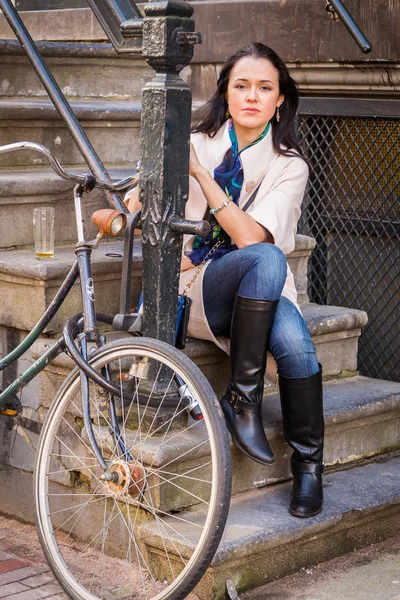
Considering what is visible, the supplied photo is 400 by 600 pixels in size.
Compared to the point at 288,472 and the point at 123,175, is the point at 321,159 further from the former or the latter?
the point at 288,472

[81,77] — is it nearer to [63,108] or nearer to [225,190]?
[63,108]

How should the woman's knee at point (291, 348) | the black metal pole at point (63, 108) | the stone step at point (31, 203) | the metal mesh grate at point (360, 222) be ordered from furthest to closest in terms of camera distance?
the metal mesh grate at point (360, 222) < the stone step at point (31, 203) < the black metal pole at point (63, 108) < the woman's knee at point (291, 348)

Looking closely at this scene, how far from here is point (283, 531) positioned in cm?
353

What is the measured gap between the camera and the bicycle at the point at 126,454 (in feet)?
10.3

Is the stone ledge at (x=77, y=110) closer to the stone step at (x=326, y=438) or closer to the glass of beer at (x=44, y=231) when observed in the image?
the glass of beer at (x=44, y=231)

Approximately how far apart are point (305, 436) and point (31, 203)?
1437mm

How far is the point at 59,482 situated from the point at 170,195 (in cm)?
121

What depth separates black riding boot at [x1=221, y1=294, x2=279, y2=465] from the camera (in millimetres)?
3600

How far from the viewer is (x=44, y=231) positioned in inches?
155

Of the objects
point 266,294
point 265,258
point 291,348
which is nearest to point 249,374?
point 291,348

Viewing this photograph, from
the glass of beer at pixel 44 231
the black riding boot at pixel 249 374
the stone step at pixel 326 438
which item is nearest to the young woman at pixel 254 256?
the black riding boot at pixel 249 374

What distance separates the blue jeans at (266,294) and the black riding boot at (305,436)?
5 cm

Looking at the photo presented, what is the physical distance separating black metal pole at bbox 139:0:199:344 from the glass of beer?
1.92 feet

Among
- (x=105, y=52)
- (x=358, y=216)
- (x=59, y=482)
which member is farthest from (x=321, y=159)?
(x=59, y=482)
